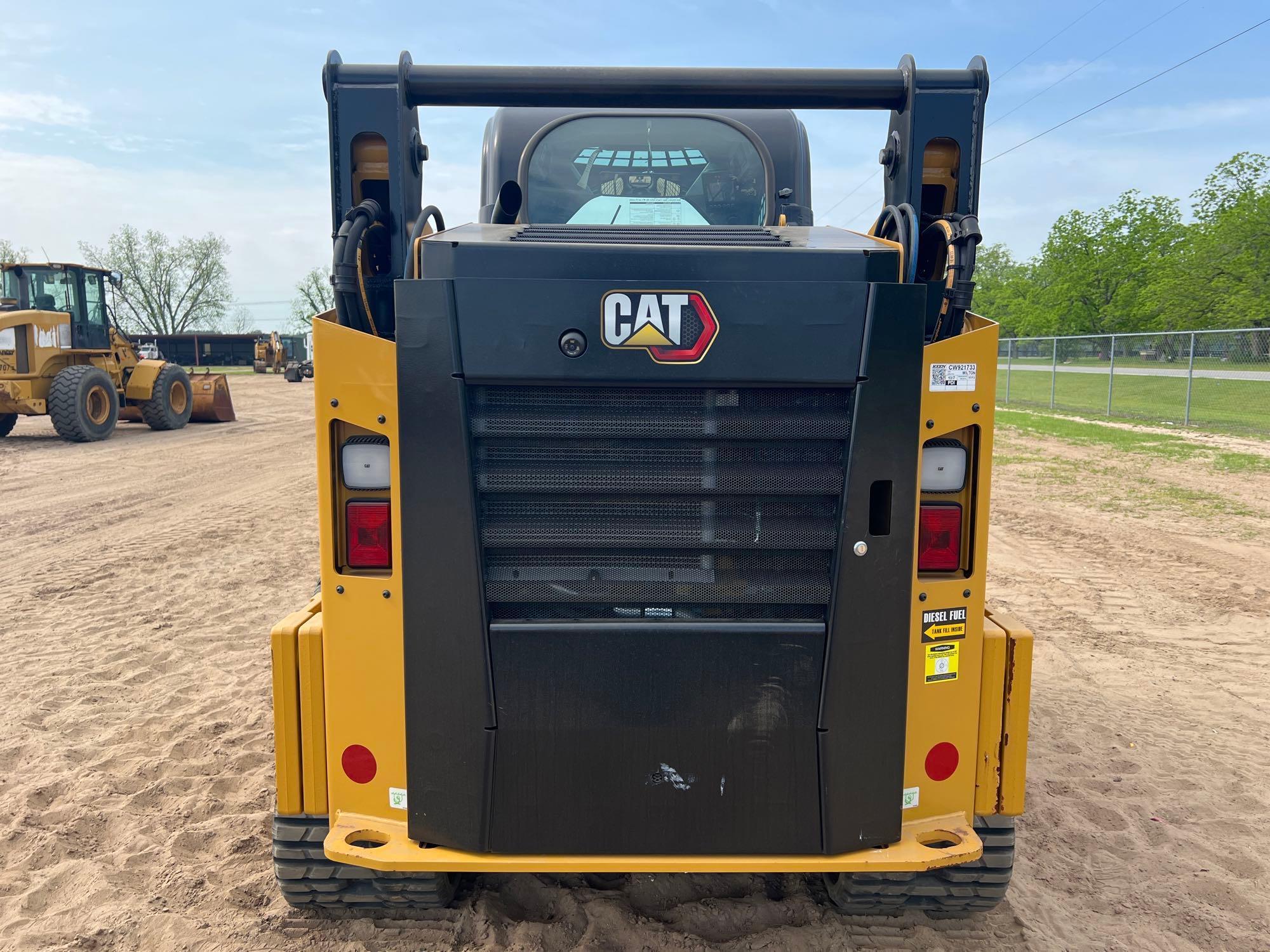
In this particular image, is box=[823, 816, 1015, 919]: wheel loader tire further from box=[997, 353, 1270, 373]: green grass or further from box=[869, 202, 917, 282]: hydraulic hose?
box=[997, 353, 1270, 373]: green grass

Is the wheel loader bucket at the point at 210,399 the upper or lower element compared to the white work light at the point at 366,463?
lower


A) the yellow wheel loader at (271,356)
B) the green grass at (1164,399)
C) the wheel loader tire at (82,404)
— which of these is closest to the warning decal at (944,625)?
the wheel loader tire at (82,404)

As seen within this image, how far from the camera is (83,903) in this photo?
117 inches

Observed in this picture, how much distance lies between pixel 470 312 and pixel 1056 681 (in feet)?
14.3

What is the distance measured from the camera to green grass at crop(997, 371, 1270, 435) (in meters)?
18.0

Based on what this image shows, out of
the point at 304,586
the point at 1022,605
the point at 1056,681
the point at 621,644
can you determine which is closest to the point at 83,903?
the point at 621,644

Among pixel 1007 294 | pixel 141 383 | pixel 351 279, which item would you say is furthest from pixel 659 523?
pixel 1007 294

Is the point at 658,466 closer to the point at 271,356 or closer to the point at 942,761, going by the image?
the point at 942,761

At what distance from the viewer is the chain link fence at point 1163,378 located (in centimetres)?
1778

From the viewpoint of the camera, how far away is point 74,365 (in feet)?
53.7

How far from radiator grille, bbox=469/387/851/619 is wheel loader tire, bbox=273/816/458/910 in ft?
3.02

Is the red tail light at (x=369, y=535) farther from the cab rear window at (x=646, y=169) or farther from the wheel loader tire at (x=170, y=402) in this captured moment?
the wheel loader tire at (x=170, y=402)

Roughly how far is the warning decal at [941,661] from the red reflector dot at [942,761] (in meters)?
0.20

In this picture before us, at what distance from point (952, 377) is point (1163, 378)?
75.8 feet
